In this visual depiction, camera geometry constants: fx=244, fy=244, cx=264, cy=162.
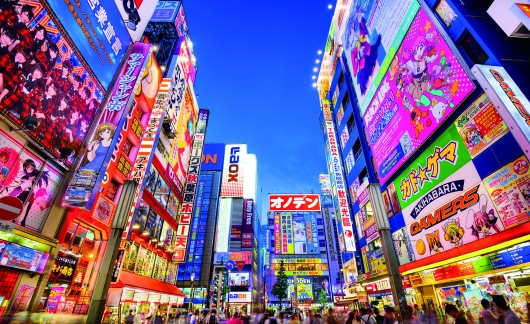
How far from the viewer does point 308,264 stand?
51312 mm

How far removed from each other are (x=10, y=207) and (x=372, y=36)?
24851mm

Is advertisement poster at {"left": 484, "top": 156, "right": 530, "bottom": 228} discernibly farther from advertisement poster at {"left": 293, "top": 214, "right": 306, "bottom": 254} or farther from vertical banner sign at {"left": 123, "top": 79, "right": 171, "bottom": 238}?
advertisement poster at {"left": 293, "top": 214, "right": 306, "bottom": 254}

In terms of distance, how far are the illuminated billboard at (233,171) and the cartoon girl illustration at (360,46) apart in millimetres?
48241

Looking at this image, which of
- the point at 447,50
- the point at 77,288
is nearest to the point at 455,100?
the point at 447,50

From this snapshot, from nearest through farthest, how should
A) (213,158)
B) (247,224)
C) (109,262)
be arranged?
1. (109,262)
2. (247,224)
3. (213,158)

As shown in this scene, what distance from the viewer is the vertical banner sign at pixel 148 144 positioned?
51.5 ft

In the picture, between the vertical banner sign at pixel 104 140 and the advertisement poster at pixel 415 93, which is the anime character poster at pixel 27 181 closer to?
the vertical banner sign at pixel 104 140

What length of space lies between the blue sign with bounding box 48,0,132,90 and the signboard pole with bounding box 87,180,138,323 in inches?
332

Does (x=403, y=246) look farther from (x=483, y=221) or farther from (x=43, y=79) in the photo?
(x=43, y=79)

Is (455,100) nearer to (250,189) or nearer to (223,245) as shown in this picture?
(223,245)

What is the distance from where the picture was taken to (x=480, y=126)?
11.1m

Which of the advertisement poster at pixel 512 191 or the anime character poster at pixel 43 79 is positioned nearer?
the anime character poster at pixel 43 79

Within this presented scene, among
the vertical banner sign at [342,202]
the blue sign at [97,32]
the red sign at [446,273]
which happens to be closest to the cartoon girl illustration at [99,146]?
the blue sign at [97,32]

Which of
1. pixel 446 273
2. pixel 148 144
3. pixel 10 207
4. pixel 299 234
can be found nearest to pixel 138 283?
pixel 148 144
